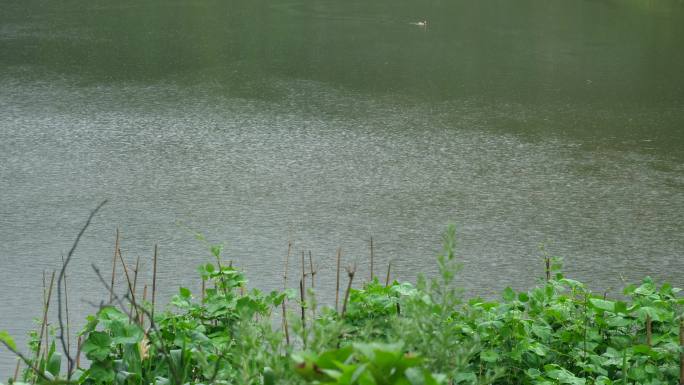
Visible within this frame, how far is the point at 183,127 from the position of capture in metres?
4.84

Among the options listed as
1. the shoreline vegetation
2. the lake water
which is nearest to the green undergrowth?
the shoreline vegetation

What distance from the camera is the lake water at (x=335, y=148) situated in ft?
10.8

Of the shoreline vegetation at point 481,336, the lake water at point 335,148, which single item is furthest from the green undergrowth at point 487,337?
the lake water at point 335,148

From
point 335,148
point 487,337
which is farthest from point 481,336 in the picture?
point 335,148

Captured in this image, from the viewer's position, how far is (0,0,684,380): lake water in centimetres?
328

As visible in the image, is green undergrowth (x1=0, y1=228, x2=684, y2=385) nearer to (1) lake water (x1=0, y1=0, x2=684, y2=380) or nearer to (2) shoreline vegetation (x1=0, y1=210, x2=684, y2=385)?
(2) shoreline vegetation (x1=0, y1=210, x2=684, y2=385)

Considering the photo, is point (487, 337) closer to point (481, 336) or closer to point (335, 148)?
point (481, 336)

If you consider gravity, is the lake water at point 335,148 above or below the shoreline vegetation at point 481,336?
below

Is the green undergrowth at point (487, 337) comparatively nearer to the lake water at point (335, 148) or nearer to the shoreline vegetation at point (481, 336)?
the shoreline vegetation at point (481, 336)

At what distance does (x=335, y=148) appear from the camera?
452 cm

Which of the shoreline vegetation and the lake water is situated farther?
the lake water

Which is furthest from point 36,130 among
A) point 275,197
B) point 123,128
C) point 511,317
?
point 511,317

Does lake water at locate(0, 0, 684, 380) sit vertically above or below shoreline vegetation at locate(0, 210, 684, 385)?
below

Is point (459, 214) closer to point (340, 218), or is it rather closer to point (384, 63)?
point (340, 218)
